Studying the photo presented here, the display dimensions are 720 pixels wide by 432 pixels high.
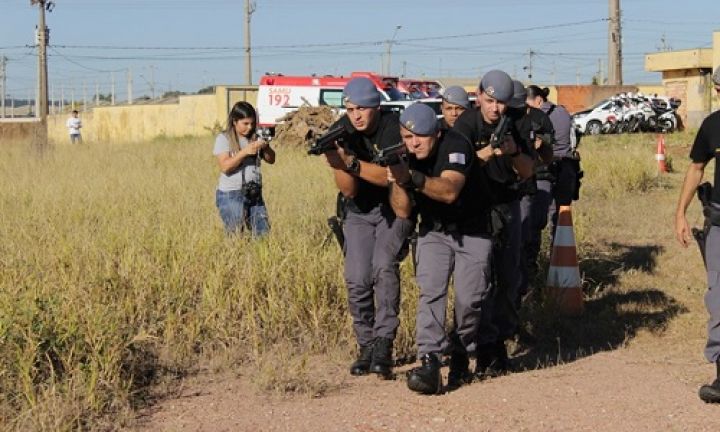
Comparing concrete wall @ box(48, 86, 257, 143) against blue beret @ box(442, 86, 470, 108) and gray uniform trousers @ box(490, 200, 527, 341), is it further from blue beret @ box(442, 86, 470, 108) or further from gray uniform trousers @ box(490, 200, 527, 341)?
gray uniform trousers @ box(490, 200, 527, 341)


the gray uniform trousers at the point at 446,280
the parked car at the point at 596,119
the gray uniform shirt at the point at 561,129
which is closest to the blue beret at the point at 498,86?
the gray uniform trousers at the point at 446,280

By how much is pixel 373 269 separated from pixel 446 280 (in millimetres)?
520

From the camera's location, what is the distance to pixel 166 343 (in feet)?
21.0

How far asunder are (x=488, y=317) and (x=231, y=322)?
1.62 metres

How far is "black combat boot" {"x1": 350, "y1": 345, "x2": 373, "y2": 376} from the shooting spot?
20.6 feet

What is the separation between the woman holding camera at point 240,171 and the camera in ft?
25.9

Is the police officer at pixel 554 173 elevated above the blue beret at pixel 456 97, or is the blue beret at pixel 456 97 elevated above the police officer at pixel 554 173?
the blue beret at pixel 456 97

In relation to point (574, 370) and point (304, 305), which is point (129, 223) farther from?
point (574, 370)

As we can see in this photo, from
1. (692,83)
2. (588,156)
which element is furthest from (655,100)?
(588,156)

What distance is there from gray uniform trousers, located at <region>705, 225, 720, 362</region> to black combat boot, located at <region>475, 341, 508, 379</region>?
121cm

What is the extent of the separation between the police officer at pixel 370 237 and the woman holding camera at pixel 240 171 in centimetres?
178

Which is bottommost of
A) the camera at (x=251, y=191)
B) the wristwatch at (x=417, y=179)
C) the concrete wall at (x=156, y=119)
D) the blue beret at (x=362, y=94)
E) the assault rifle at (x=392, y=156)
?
the camera at (x=251, y=191)

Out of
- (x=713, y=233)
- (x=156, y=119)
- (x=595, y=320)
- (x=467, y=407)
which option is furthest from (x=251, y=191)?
(x=156, y=119)

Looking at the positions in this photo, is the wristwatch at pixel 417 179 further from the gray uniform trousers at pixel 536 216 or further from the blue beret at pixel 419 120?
the gray uniform trousers at pixel 536 216
